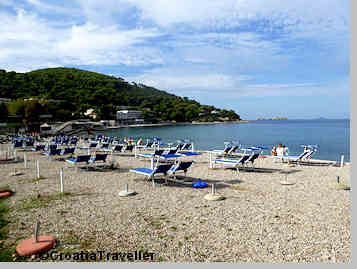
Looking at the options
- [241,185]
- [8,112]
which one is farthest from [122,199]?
[8,112]

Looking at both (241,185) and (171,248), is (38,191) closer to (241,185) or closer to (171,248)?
(171,248)

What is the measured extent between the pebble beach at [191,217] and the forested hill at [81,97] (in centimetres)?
6331

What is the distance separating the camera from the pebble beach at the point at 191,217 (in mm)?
3838

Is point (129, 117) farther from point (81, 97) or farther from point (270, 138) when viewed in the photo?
point (270, 138)

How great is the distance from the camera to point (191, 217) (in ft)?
16.7

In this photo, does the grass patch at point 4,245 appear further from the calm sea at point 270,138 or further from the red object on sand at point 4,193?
the calm sea at point 270,138

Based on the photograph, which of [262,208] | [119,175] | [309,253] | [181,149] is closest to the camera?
[309,253]

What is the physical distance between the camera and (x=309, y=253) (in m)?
3.70

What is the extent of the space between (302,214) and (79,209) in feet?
13.5

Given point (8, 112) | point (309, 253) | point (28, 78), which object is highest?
point (28, 78)

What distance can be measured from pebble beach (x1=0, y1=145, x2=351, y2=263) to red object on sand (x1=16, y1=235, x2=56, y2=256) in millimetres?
131

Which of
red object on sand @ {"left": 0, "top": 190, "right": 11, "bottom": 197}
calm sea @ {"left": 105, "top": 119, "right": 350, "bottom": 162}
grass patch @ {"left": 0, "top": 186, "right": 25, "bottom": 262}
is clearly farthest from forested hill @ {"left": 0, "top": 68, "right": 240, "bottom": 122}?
grass patch @ {"left": 0, "top": 186, "right": 25, "bottom": 262}

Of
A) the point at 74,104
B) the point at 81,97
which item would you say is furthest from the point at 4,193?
the point at 81,97

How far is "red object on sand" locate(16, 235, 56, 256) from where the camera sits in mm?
3682
